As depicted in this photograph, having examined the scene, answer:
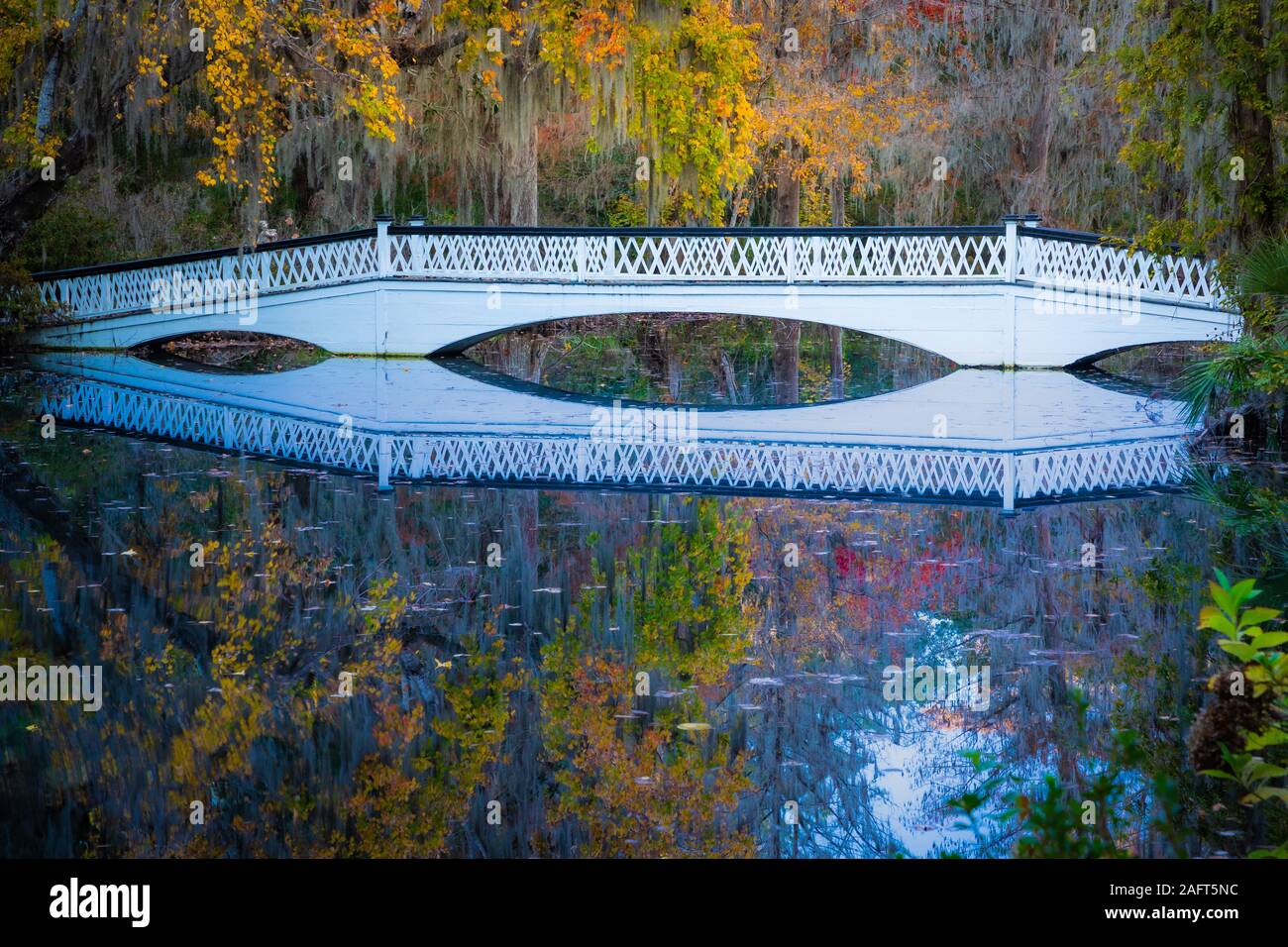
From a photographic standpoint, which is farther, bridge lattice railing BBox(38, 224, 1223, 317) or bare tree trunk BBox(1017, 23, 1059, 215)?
bare tree trunk BBox(1017, 23, 1059, 215)

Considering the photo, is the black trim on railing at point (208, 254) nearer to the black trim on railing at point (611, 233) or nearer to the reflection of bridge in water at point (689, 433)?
the black trim on railing at point (611, 233)

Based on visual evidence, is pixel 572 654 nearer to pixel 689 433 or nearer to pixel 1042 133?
pixel 689 433

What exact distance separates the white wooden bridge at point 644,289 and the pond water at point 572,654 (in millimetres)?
Result: 10638

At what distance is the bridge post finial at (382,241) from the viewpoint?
25.7m

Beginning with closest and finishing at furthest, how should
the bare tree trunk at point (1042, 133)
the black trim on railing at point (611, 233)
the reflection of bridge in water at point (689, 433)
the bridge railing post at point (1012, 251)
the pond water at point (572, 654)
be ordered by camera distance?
the pond water at point (572, 654) < the reflection of bridge in water at point (689, 433) < the bridge railing post at point (1012, 251) < the black trim on railing at point (611, 233) < the bare tree trunk at point (1042, 133)

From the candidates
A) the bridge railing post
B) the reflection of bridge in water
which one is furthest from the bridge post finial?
the bridge railing post

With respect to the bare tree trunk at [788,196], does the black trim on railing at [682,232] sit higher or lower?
lower

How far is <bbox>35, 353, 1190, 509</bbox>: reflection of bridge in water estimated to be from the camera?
13.1 metres

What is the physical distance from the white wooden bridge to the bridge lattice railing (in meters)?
0.03

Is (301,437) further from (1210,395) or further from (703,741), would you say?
(703,741)

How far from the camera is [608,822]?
17.5 feet

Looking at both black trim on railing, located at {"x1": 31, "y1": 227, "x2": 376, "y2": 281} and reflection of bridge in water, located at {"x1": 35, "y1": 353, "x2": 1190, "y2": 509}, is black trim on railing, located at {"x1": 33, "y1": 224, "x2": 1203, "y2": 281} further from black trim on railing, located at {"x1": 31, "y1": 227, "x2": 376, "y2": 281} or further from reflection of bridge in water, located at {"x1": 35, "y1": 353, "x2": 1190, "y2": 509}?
reflection of bridge in water, located at {"x1": 35, "y1": 353, "x2": 1190, "y2": 509}

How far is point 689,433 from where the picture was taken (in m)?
16.1

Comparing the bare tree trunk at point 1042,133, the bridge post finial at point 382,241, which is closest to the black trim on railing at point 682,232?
the bridge post finial at point 382,241
